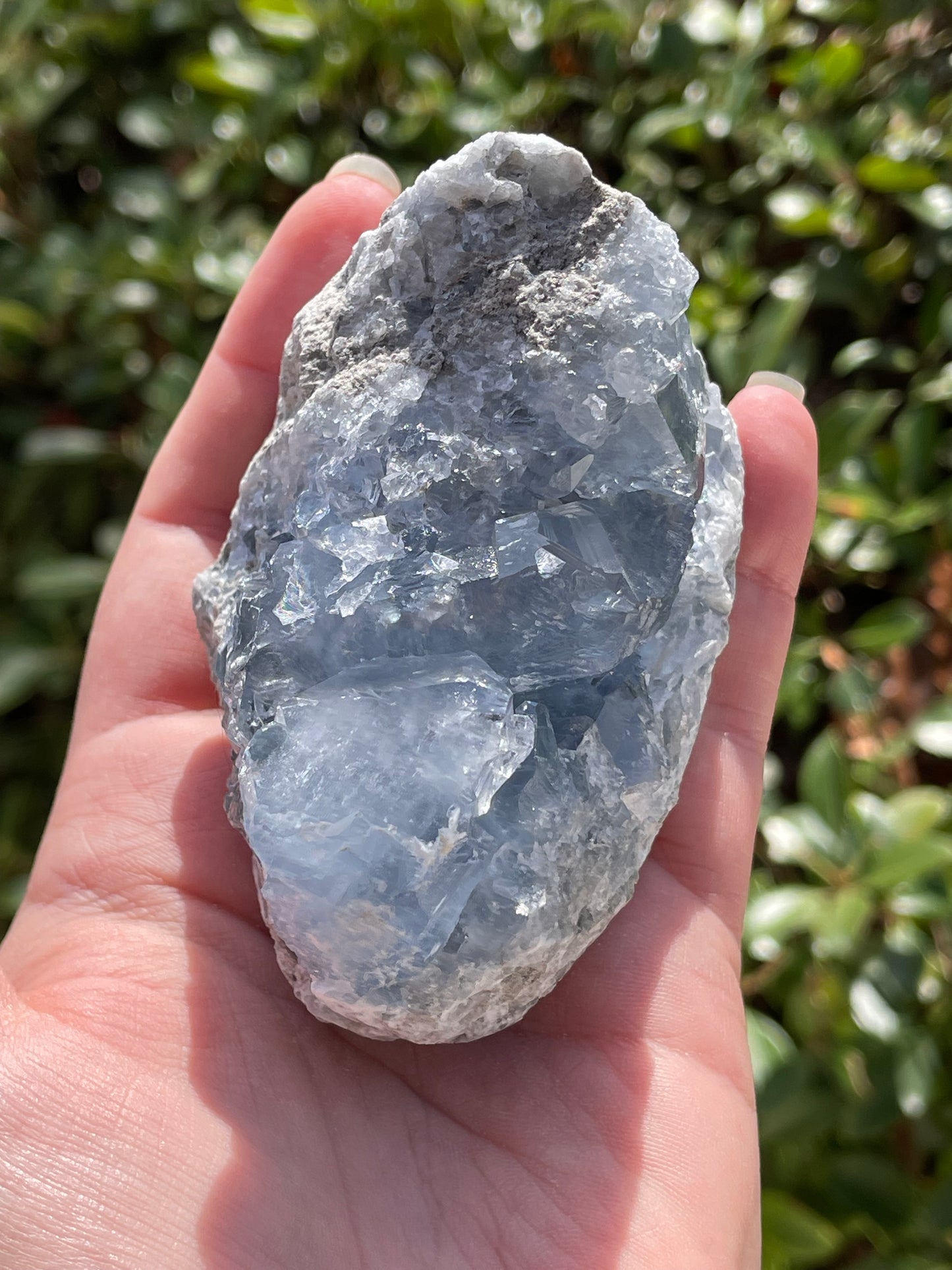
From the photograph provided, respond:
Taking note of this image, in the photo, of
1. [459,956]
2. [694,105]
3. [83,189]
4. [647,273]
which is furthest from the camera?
[83,189]

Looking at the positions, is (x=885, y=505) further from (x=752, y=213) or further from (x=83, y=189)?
(x=83, y=189)

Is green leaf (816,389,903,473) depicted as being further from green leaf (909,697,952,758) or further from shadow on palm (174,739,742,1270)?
shadow on palm (174,739,742,1270)

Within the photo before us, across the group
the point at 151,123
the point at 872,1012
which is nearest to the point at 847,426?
the point at 872,1012

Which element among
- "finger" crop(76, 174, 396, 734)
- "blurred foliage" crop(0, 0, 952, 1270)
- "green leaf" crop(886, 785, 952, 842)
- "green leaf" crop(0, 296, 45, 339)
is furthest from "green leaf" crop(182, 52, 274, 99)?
"green leaf" crop(886, 785, 952, 842)

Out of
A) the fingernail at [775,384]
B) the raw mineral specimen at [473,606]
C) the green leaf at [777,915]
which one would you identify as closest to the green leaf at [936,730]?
the green leaf at [777,915]

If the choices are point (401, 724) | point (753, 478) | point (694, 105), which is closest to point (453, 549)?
point (401, 724)

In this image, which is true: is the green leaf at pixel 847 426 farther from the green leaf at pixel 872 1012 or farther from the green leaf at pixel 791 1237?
the green leaf at pixel 791 1237

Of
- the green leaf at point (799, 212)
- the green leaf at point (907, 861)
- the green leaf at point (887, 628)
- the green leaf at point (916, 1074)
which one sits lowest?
the green leaf at point (916, 1074)

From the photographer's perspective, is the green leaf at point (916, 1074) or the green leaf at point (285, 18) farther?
the green leaf at point (285, 18)
